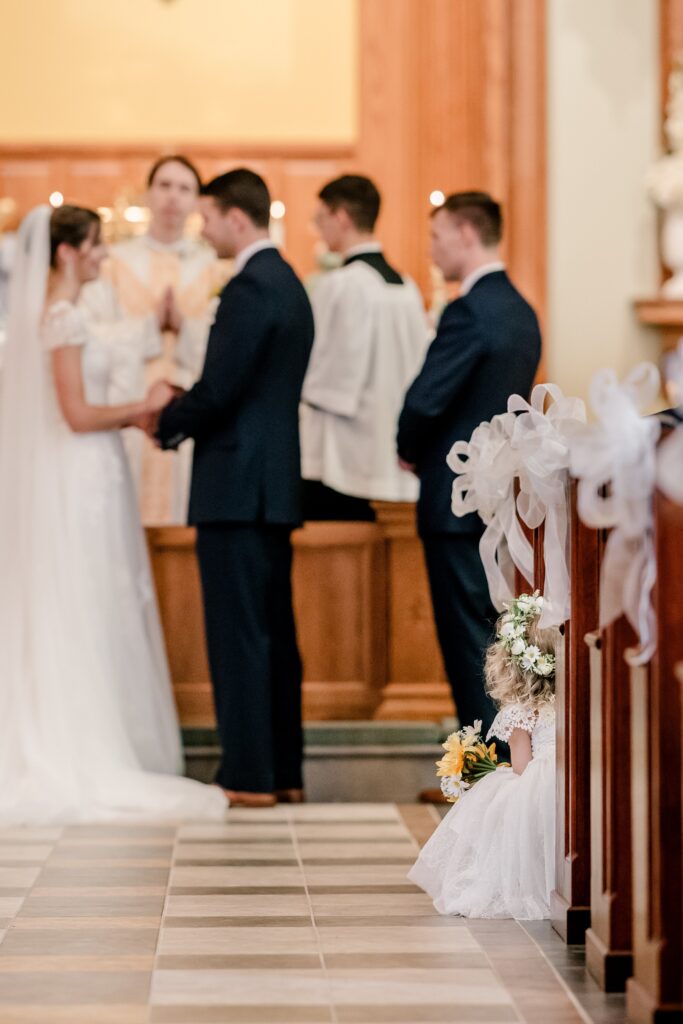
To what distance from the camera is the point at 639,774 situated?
2848 millimetres

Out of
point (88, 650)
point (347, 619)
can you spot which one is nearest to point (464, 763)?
point (88, 650)

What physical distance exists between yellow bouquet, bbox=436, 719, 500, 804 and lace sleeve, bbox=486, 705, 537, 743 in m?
0.07

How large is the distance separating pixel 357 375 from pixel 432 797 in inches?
67.5

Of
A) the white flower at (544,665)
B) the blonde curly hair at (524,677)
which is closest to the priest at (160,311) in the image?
the blonde curly hair at (524,677)

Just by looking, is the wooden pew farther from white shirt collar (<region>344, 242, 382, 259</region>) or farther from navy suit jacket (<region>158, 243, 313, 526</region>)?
white shirt collar (<region>344, 242, 382, 259</region>)

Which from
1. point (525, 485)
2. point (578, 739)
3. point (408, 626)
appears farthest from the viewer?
point (408, 626)

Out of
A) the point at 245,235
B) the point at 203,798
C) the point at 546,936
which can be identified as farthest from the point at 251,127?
the point at 546,936

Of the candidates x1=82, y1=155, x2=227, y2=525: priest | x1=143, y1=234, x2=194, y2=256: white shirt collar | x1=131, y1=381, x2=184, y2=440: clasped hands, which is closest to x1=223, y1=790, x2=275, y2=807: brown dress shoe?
x1=131, y1=381, x2=184, y2=440: clasped hands

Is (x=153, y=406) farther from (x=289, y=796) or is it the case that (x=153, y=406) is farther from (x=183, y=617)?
(x=289, y=796)

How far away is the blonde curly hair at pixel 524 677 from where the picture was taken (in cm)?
383

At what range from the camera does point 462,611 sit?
5.21 m

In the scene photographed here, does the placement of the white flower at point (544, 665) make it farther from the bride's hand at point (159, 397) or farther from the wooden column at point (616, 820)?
the bride's hand at point (159, 397)

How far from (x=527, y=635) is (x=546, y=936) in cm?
70

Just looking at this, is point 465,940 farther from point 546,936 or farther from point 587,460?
point 587,460
